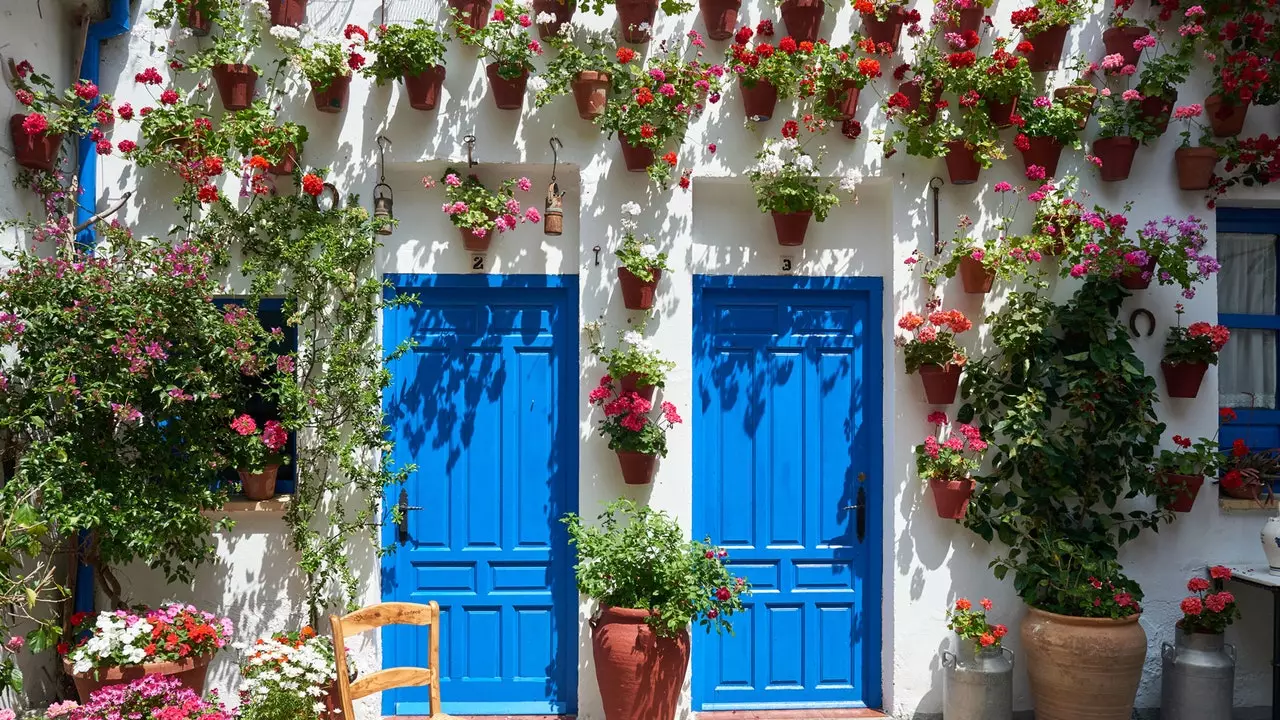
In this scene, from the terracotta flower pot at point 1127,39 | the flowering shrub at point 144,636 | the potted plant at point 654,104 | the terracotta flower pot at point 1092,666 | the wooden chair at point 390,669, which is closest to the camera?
the wooden chair at point 390,669

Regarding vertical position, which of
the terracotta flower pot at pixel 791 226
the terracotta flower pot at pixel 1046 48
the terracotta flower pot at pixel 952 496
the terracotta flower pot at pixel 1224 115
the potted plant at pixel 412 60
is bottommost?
the terracotta flower pot at pixel 952 496

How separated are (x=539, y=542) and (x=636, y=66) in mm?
2616

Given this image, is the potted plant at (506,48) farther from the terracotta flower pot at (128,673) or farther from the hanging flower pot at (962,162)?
the terracotta flower pot at (128,673)

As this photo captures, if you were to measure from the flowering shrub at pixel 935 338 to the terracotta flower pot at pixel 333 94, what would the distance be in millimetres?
3157

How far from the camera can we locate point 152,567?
4.69 metres

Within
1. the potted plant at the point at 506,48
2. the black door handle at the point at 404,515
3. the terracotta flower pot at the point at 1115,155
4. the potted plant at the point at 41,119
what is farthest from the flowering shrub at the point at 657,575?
the potted plant at the point at 41,119

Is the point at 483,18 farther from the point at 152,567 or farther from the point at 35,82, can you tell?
the point at 152,567

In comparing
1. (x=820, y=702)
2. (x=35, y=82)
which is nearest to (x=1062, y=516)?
(x=820, y=702)

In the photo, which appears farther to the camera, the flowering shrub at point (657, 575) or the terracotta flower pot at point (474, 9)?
Answer: the terracotta flower pot at point (474, 9)

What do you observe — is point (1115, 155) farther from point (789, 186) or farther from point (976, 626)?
point (976, 626)

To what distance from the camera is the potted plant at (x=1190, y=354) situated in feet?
16.7

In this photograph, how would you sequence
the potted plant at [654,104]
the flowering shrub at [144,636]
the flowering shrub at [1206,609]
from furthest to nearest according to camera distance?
the potted plant at [654,104] < the flowering shrub at [1206,609] < the flowering shrub at [144,636]

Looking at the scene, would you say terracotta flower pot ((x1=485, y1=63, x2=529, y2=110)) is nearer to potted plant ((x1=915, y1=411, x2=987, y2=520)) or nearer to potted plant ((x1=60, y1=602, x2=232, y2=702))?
potted plant ((x1=915, y1=411, x2=987, y2=520))

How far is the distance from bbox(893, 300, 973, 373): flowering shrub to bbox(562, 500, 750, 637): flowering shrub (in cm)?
149
